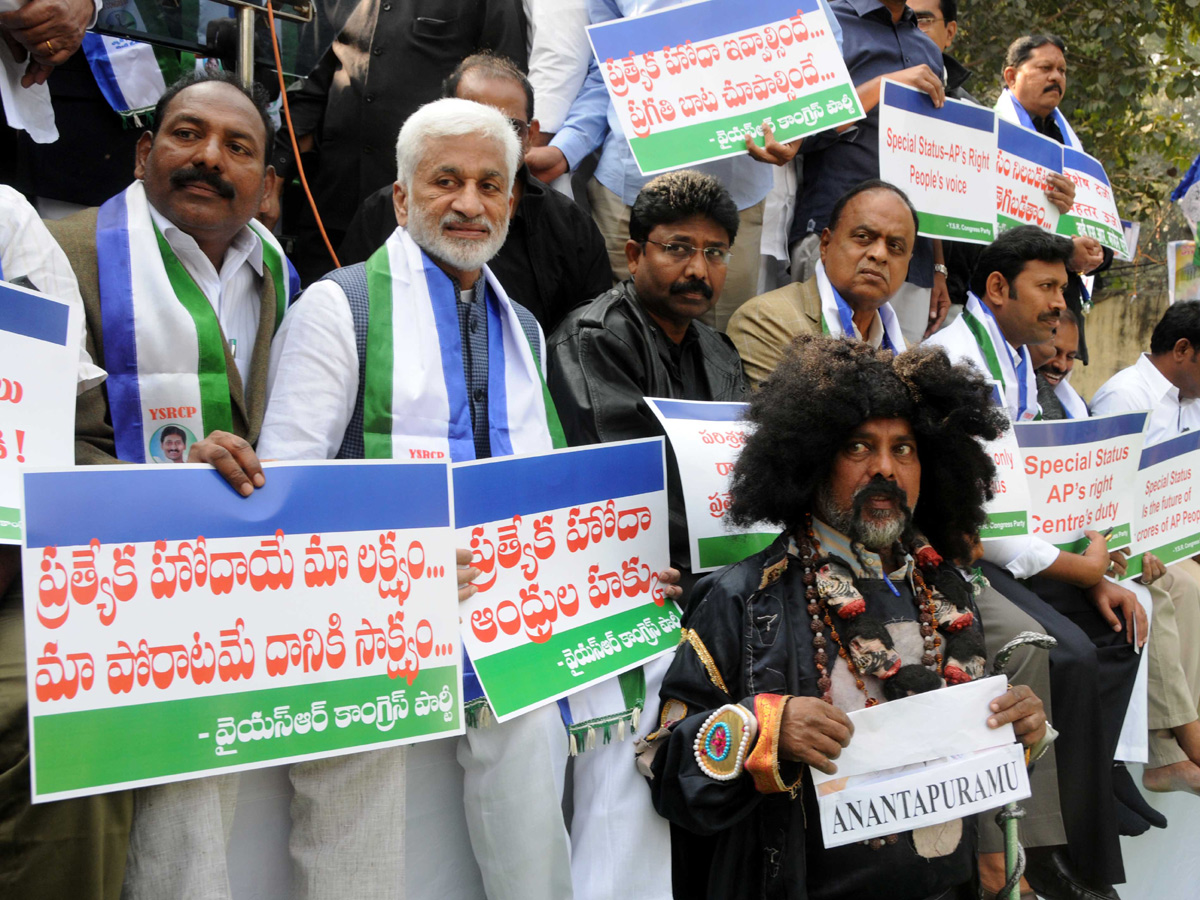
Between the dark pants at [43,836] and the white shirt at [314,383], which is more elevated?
the white shirt at [314,383]

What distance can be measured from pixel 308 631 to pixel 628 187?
3445mm

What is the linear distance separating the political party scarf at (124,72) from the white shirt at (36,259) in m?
2.32

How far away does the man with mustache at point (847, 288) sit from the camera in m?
5.07

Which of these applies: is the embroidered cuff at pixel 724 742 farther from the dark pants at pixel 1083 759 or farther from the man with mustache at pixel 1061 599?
the dark pants at pixel 1083 759

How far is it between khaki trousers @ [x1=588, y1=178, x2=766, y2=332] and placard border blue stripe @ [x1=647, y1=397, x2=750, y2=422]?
165 cm

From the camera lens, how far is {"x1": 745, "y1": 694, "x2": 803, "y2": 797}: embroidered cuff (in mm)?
3037

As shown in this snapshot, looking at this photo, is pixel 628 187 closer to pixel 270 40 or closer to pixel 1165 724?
pixel 270 40

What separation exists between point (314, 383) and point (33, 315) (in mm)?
840

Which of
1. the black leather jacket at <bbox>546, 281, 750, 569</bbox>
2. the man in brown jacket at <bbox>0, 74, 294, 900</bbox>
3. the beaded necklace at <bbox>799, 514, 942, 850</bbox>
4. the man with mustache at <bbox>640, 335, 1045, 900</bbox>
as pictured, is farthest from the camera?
the black leather jacket at <bbox>546, 281, 750, 569</bbox>

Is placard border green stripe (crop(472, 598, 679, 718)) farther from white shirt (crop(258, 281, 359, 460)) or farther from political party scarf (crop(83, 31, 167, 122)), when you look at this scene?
political party scarf (crop(83, 31, 167, 122))

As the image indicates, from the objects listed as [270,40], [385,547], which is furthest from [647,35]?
[385,547]

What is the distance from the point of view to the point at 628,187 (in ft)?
18.9

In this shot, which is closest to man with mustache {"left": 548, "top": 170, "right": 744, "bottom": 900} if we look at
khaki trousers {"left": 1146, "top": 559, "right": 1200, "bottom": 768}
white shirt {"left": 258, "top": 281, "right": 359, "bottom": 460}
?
white shirt {"left": 258, "top": 281, "right": 359, "bottom": 460}

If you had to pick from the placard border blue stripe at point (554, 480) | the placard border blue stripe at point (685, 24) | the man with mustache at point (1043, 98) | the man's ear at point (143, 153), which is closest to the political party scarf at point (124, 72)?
the man's ear at point (143, 153)
